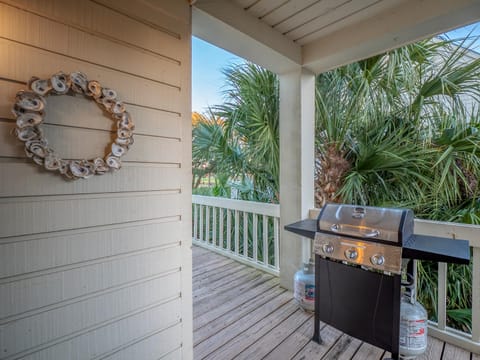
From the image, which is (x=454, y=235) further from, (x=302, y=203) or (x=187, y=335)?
(x=187, y=335)

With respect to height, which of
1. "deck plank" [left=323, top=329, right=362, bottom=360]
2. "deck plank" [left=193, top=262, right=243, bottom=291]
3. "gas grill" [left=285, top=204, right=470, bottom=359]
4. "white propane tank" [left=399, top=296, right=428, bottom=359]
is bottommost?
"deck plank" [left=323, top=329, right=362, bottom=360]

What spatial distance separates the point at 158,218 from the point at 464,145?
2.36 metres

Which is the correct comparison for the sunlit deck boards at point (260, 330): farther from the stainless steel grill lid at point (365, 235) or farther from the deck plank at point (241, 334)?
the stainless steel grill lid at point (365, 235)

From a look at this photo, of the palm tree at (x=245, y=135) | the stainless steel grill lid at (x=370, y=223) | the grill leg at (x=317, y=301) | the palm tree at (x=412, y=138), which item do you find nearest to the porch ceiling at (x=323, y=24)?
the palm tree at (x=412, y=138)

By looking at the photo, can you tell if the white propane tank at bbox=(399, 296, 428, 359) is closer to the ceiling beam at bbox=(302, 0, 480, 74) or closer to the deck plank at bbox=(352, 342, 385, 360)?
the deck plank at bbox=(352, 342, 385, 360)

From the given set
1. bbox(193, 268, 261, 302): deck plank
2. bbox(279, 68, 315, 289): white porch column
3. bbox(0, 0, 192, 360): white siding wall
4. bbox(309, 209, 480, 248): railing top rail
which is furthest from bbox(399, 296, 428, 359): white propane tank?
bbox(193, 268, 261, 302): deck plank

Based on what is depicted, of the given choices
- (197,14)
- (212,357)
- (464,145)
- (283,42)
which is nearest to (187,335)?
(212,357)

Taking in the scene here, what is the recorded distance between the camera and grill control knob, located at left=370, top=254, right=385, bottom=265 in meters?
1.33

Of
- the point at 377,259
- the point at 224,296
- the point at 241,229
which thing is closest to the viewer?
the point at 377,259

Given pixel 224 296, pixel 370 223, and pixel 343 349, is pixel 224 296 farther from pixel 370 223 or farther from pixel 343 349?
pixel 370 223

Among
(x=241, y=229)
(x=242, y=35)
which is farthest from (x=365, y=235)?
(x=241, y=229)

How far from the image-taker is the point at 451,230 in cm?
161

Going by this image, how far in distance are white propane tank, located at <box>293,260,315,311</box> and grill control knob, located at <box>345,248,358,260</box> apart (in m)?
0.73

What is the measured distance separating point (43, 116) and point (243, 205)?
2251 millimetres
